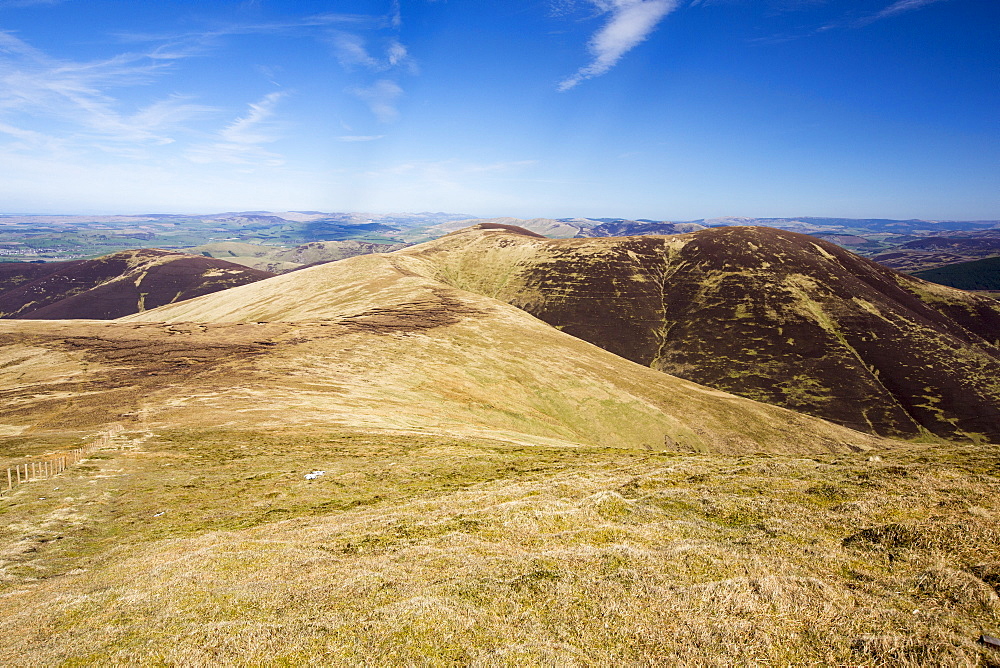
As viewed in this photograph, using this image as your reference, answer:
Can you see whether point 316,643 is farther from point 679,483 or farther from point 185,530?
point 679,483

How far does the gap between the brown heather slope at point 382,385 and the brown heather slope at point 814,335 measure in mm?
55300

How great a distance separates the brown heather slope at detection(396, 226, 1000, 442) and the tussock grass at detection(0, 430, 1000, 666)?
421 feet

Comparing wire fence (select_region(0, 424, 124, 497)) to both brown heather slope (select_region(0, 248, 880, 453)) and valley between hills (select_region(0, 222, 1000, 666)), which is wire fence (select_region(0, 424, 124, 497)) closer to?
valley between hills (select_region(0, 222, 1000, 666))

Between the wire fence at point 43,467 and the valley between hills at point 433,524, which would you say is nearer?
the valley between hills at point 433,524

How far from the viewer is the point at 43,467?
3203cm

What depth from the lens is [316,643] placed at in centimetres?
1278

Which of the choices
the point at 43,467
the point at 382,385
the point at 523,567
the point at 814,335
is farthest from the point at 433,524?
the point at 814,335

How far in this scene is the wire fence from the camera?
1174 inches

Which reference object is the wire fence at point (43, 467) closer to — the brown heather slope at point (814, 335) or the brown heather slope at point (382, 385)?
the brown heather slope at point (382, 385)

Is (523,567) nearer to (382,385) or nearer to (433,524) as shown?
(433,524)

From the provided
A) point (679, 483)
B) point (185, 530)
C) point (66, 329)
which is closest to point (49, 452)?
point (185, 530)

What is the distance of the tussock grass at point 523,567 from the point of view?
1230 cm

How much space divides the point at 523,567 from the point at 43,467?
37792mm

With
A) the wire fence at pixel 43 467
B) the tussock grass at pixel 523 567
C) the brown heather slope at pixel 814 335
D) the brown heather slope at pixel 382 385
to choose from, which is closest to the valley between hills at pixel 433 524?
the tussock grass at pixel 523 567
